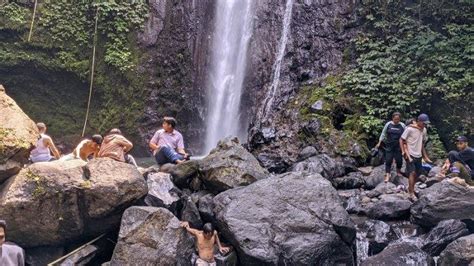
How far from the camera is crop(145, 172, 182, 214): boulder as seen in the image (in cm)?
834

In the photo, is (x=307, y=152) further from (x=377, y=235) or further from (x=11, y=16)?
(x=11, y=16)

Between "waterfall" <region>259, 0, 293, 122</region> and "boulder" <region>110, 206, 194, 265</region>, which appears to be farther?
"waterfall" <region>259, 0, 293, 122</region>

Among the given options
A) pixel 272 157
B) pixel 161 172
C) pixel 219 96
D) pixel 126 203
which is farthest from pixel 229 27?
pixel 126 203

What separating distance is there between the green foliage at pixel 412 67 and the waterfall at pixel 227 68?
4.20 meters

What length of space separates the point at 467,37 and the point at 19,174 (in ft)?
38.6

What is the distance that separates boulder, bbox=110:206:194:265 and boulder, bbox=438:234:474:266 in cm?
394

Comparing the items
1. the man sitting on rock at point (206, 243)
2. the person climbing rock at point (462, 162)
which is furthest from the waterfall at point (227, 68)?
the man sitting on rock at point (206, 243)

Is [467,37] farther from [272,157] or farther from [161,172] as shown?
[161,172]

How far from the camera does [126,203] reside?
25.1 feet

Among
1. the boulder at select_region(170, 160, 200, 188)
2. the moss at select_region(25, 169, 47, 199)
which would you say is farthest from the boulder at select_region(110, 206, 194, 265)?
the boulder at select_region(170, 160, 200, 188)

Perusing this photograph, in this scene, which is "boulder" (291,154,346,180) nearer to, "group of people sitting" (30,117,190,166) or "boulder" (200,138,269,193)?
"boulder" (200,138,269,193)

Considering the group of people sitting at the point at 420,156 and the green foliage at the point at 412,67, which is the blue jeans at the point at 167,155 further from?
the green foliage at the point at 412,67

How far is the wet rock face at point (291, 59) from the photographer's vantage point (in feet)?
44.9

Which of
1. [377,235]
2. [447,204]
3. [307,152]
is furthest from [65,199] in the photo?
[307,152]
